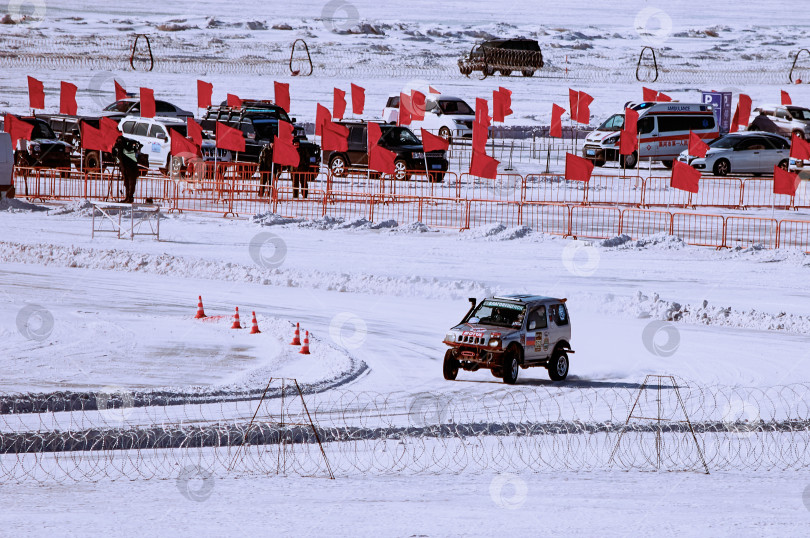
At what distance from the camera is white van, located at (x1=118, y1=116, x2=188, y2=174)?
107ft

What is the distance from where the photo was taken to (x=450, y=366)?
1298 centimetres

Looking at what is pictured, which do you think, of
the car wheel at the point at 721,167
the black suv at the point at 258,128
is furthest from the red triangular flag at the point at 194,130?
the car wheel at the point at 721,167

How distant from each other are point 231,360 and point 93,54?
167 feet

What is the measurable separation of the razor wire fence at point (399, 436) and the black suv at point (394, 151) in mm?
19924

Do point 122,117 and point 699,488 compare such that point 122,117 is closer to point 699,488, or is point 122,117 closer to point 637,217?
point 637,217

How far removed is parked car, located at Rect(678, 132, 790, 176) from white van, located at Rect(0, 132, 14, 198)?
18.2m

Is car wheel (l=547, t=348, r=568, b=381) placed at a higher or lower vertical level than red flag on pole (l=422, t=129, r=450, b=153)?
lower

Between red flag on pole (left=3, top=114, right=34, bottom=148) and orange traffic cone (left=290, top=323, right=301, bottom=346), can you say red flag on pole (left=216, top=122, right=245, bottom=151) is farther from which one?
orange traffic cone (left=290, top=323, right=301, bottom=346)

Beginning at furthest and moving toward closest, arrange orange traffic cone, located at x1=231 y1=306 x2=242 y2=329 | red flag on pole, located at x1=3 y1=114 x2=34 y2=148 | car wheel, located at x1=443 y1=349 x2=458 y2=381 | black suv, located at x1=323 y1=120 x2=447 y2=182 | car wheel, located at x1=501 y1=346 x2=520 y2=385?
black suv, located at x1=323 y1=120 x2=447 y2=182 → red flag on pole, located at x1=3 y1=114 x2=34 y2=148 → orange traffic cone, located at x1=231 y1=306 x2=242 y2=329 → car wheel, located at x1=443 y1=349 x2=458 y2=381 → car wheel, located at x1=501 y1=346 x2=520 y2=385

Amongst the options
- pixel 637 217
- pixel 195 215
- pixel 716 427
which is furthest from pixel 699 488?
pixel 195 215

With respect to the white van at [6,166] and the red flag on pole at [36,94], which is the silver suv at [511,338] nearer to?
the white van at [6,166]

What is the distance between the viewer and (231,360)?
13898mm

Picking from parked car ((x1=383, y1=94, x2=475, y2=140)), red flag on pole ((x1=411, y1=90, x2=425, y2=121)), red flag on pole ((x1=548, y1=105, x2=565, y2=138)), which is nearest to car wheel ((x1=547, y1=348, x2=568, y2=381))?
red flag on pole ((x1=548, y1=105, x2=565, y2=138))

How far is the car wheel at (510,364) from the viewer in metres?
12.7
